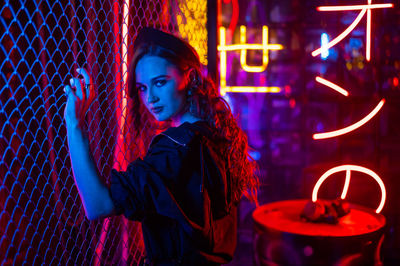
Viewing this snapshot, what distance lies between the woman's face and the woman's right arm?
0.93ft

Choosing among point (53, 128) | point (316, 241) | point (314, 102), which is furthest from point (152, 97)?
point (314, 102)

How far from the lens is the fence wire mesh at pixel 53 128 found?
1358mm

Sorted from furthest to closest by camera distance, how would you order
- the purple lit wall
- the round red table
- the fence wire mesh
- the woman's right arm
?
the purple lit wall → the round red table → the fence wire mesh → the woman's right arm

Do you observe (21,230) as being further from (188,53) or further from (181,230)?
(188,53)

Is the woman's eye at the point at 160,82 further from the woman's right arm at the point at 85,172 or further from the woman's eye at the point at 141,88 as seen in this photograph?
the woman's right arm at the point at 85,172

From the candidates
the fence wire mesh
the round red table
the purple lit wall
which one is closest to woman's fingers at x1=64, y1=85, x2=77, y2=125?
the fence wire mesh

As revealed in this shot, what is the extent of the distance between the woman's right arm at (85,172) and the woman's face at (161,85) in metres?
0.28

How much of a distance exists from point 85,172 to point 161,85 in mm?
441

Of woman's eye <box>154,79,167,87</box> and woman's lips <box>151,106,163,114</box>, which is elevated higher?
woman's eye <box>154,79,167,87</box>

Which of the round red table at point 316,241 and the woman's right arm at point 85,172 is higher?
the woman's right arm at point 85,172

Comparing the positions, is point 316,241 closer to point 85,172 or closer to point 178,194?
point 178,194

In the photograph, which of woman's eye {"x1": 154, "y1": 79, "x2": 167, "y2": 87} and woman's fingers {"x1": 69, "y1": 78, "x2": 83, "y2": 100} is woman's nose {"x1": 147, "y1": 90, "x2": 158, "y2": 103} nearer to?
woman's eye {"x1": 154, "y1": 79, "x2": 167, "y2": 87}

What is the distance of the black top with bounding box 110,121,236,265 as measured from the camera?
118cm

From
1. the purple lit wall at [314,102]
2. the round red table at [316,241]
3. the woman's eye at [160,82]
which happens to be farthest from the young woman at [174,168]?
the purple lit wall at [314,102]
